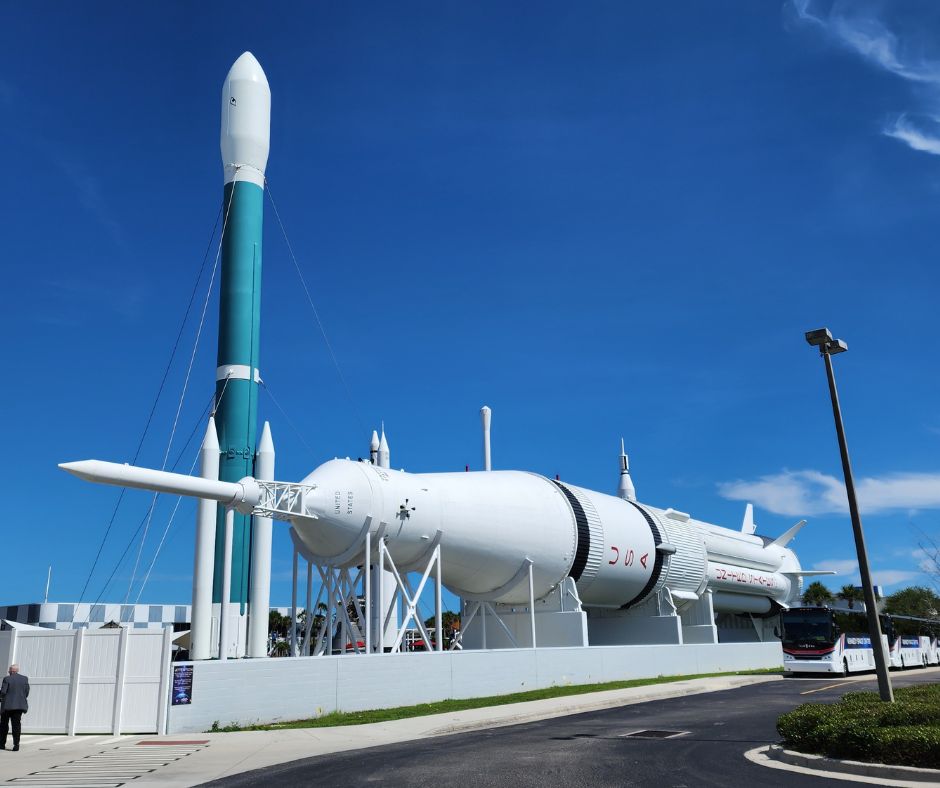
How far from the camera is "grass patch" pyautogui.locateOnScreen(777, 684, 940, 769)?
9.55m

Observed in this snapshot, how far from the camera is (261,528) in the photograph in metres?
27.3

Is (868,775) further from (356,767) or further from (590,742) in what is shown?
(356,767)

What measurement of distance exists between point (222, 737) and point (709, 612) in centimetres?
2944

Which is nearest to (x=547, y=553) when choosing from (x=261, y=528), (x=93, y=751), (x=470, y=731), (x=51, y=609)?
(x=261, y=528)

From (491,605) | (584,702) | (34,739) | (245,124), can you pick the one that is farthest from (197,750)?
(245,124)

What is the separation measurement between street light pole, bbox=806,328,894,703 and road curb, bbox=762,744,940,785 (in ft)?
9.76

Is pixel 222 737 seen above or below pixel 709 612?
below

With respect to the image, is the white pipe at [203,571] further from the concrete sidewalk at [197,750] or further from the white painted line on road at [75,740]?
the concrete sidewalk at [197,750]

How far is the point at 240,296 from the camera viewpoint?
33.5 metres

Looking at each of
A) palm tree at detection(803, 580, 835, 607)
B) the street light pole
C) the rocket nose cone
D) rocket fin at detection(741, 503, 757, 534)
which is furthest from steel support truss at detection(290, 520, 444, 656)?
palm tree at detection(803, 580, 835, 607)

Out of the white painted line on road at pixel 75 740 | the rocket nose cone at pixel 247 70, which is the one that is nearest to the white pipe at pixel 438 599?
the white painted line on road at pixel 75 740

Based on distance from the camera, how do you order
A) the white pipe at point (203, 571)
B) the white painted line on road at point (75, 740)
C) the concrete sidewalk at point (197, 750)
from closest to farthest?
the concrete sidewalk at point (197, 750) < the white painted line on road at point (75, 740) < the white pipe at point (203, 571)

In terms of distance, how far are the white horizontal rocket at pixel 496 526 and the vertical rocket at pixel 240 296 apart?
8817 mm

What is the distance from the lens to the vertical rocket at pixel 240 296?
3200 centimetres
